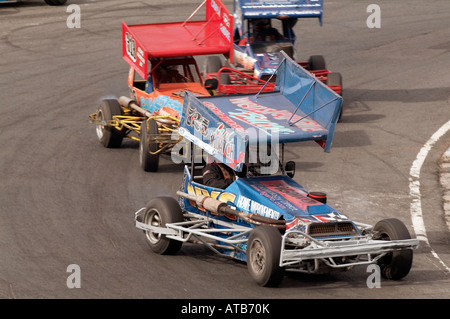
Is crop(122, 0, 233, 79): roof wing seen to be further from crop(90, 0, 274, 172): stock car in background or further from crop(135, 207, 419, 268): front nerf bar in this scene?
crop(135, 207, 419, 268): front nerf bar

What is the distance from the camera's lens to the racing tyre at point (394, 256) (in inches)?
444

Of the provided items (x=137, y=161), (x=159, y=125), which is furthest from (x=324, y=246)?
(x=137, y=161)

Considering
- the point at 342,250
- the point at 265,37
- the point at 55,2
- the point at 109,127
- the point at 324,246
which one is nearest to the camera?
the point at 342,250

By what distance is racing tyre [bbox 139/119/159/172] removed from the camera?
17.0m

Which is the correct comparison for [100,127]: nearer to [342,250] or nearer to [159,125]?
[159,125]

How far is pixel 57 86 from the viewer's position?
78.5 feet

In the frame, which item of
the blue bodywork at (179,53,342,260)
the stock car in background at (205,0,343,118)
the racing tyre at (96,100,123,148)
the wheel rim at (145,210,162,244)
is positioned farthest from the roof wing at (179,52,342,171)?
the stock car in background at (205,0,343,118)

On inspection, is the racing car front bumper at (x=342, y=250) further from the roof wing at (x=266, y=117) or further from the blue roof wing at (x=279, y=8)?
the blue roof wing at (x=279, y=8)

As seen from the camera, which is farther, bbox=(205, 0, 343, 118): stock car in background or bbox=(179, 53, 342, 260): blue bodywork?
bbox=(205, 0, 343, 118): stock car in background

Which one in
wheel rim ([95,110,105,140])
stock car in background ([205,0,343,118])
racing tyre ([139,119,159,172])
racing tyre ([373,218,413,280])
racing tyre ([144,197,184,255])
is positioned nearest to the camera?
racing tyre ([373,218,413,280])

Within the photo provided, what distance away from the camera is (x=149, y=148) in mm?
16969

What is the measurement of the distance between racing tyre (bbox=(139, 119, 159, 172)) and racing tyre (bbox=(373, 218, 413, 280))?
6317 mm

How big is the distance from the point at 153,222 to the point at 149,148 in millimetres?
4271
